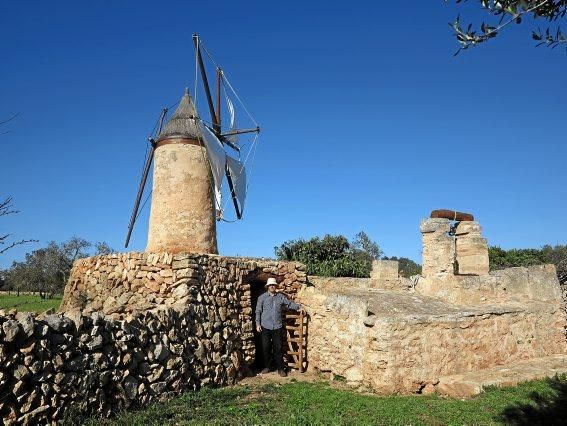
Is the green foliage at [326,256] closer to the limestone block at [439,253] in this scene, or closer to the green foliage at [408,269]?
the green foliage at [408,269]

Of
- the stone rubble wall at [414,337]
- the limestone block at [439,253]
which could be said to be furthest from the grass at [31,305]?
the limestone block at [439,253]

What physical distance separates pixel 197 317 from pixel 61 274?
26.5 metres

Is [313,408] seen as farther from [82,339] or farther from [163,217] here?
[163,217]

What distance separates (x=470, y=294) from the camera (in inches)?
412

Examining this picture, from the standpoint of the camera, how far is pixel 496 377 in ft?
24.5

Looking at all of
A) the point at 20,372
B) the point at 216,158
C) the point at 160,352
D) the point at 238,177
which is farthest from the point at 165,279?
the point at 238,177

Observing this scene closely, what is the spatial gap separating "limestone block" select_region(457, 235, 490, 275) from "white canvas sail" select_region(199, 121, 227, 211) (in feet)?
21.4

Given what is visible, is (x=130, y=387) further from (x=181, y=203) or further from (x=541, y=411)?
(x=541, y=411)

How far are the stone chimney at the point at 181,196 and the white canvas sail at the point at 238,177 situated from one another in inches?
105

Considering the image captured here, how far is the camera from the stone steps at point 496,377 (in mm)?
7090

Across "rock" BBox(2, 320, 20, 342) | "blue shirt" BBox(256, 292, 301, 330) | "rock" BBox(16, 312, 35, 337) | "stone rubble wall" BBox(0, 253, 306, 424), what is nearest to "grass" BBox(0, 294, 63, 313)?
"stone rubble wall" BBox(0, 253, 306, 424)

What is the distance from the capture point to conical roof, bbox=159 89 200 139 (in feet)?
36.3

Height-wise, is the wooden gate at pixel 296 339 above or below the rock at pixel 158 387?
above

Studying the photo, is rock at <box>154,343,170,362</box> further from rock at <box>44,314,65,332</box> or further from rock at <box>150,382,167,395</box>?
rock at <box>44,314,65,332</box>
